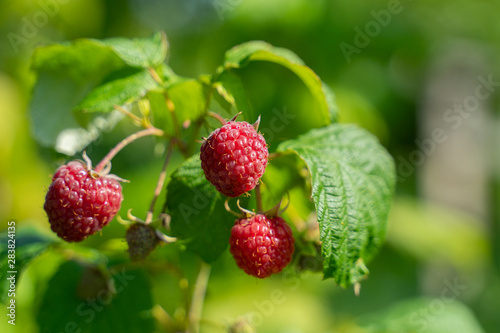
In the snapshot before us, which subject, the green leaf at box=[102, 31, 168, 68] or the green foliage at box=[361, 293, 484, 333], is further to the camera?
the green foliage at box=[361, 293, 484, 333]

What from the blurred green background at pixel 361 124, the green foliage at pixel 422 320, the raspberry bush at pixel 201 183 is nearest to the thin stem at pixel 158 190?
the raspberry bush at pixel 201 183

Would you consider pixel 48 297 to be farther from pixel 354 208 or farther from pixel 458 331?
pixel 458 331

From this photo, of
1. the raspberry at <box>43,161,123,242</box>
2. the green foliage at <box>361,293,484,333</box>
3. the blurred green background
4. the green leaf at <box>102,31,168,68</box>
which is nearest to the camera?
the raspberry at <box>43,161,123,242</box>

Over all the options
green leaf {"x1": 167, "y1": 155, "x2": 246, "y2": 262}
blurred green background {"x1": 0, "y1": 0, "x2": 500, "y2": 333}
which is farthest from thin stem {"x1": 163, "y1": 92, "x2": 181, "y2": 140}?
blurred green background {"x1": 0, "y1": 0, "x2": 500, "y2": 333}

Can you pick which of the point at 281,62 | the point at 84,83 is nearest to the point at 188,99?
the point at 281,62

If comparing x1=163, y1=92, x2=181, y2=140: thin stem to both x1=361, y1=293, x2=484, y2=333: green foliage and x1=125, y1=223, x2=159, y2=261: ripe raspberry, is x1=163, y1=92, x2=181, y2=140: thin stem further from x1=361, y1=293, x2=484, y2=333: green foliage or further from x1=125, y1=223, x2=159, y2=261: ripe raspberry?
x1=361, y1=293, x2=484, y2=333: green foliage
